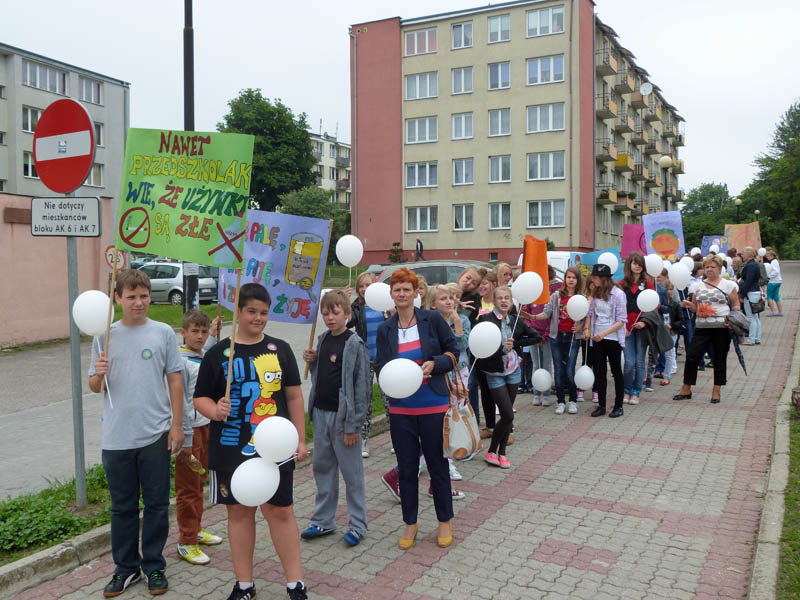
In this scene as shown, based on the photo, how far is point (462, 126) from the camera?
4738 cm

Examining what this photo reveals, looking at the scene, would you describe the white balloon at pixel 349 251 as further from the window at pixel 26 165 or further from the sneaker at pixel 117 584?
the window at pixel 26 165

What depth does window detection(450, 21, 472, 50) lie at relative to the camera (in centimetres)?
4694

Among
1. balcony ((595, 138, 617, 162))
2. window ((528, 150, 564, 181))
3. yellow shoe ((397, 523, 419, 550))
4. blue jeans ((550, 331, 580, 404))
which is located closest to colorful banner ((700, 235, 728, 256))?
blue jeans ((550, 331, 580, 404))

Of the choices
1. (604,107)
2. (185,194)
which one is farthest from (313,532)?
(604,107)

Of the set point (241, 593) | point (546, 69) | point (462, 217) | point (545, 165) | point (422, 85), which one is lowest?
point (241, 593)

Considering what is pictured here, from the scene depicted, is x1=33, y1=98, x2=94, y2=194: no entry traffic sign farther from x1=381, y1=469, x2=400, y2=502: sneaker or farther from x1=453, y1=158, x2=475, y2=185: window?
x1=453, y1=158, x2=475, y2=185: window

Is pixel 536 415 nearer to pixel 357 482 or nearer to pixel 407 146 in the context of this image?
pixel 357 482

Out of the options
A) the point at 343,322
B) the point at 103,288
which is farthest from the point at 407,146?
the point at 343,322

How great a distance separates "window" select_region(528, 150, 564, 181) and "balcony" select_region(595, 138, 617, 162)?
4512mm

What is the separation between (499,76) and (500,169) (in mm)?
5982

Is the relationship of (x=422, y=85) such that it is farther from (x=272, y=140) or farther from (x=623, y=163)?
(x=623, y=163)

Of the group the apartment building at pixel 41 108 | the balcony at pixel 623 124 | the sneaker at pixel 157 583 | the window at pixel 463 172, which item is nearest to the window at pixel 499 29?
the window at pixel 463 172

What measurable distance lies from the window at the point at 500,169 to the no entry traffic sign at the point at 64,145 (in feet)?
140

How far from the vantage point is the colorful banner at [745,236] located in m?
23.1
